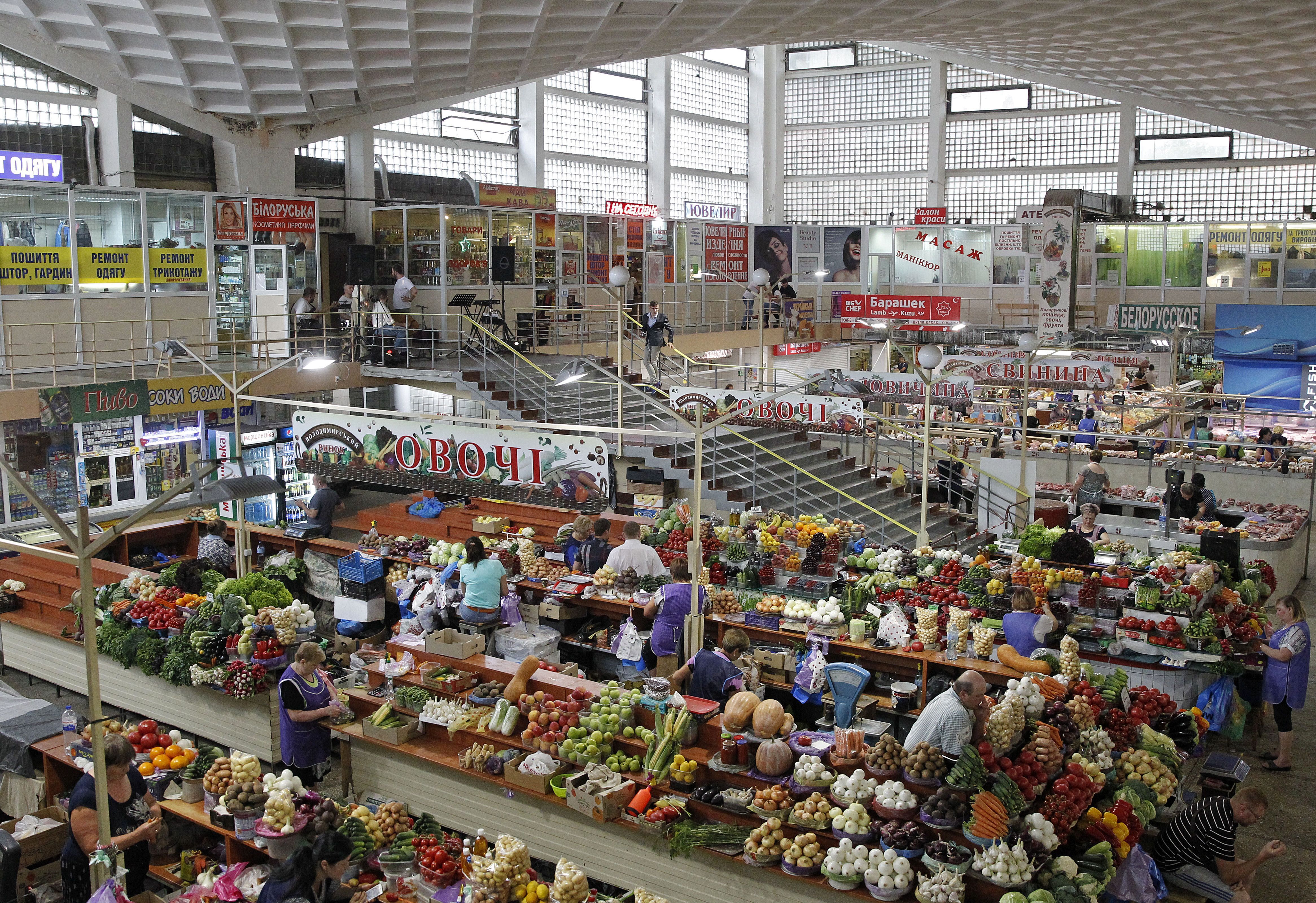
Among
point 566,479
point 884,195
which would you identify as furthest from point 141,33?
point 884,195

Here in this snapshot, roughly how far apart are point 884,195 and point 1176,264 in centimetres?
1217

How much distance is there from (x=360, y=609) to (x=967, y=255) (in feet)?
94.9

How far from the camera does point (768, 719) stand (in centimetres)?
758

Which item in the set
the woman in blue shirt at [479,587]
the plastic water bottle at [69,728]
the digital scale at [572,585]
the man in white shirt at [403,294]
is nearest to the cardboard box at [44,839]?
the plastic water bottle at [69,728]

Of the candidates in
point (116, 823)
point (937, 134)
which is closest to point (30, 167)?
point (116, 823)

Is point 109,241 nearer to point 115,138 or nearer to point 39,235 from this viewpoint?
point 39,235

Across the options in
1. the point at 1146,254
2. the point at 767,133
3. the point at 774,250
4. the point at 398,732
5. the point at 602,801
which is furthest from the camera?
the point at 767,133

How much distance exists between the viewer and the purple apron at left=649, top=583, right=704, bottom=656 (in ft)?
32.6

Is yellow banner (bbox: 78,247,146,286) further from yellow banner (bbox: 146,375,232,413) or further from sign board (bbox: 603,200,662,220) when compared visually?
sign board (bbox: 603,200,662,220)

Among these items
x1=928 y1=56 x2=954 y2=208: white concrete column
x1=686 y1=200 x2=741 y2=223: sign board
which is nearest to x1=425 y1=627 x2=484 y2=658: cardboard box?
x1=686 y1=200 x2=741 y2=223: sign board

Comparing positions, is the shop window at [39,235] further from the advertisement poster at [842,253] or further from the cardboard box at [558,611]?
the advertisement poster at [842,253]

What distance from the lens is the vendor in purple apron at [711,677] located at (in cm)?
852

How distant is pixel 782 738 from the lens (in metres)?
7.59

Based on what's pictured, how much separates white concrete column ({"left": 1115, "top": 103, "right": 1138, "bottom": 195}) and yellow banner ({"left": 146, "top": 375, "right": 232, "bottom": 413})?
31.0 meters
